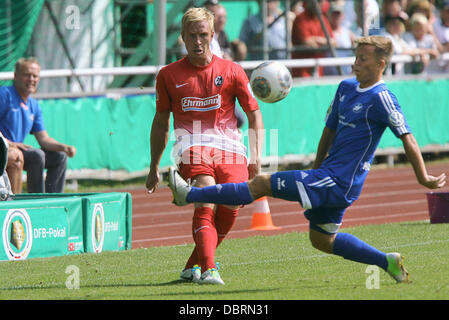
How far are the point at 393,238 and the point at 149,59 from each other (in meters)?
10.8

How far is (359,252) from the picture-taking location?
293 inches

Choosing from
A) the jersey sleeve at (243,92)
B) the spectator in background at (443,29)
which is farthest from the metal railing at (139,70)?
the jersey sleeve at (243,92)

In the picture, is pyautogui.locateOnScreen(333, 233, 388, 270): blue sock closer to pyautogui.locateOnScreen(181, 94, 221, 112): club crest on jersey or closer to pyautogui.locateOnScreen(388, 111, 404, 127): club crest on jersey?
pyautogui.locateOnScreen(388, 111, 404, 127): club crest on jersey

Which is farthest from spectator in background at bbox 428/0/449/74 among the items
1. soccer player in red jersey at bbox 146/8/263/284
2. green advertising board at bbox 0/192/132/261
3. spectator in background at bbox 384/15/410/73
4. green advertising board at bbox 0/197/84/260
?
soccer player in red jersey at bbox 146/8/263/284

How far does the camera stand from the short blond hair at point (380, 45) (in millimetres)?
7398

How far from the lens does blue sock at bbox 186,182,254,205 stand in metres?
7.29

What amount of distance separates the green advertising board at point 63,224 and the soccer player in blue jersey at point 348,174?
294 cm

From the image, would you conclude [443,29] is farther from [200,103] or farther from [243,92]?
[200,103]

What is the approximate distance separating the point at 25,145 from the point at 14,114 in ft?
1.35

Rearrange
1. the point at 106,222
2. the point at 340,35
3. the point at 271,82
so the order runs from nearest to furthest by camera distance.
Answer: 1. the point at 271,82
2. the point at 106,222
3. the point at 340,35

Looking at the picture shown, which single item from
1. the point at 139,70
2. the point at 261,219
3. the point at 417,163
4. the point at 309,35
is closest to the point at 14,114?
the point at 261,219

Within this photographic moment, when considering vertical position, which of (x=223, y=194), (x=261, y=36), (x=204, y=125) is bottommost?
(x=223, y=194)
